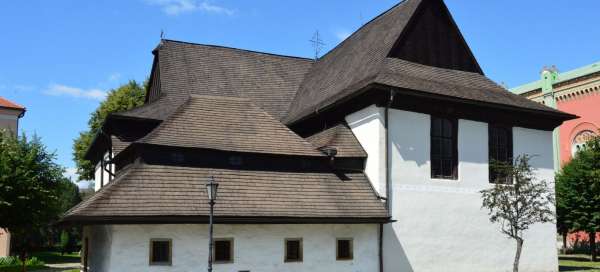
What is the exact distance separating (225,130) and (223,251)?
449 centimetres

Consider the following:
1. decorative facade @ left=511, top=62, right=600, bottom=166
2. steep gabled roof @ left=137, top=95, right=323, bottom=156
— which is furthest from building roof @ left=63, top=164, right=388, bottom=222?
decorative facade @ left=511, top=62, right=600, bottom=166

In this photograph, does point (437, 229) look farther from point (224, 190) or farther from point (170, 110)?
point (170, 110)

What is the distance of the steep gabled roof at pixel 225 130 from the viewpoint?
18.9 metres

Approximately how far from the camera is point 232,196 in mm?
17844

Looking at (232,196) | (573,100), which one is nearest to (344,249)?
(232,196)

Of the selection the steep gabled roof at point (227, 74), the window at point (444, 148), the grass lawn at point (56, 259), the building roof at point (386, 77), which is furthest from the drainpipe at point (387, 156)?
the grass lawn at point (56, 259)

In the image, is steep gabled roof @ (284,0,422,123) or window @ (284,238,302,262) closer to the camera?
window @ (284,238,302,262)

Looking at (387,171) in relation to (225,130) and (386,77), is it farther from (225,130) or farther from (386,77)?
(225,130)

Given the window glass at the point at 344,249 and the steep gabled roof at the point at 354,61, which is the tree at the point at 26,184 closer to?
the steep gabled roof at the point at 354,61

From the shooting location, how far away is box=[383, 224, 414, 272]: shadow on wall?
19.9 m

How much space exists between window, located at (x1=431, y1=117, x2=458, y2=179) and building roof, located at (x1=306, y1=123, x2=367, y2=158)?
2729 mm

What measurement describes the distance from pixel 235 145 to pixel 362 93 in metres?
4.92

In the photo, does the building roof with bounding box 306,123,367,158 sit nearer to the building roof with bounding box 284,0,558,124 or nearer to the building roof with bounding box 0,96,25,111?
the building roof with bounding box 284,0,558,124

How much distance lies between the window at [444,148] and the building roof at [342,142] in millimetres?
2729
